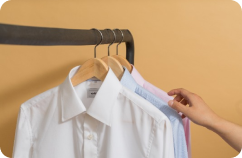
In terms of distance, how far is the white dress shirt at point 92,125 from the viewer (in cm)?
86

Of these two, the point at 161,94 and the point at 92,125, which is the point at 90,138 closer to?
the point at 92,125

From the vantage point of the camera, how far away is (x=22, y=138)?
952mm

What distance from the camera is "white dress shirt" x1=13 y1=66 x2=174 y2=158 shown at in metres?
0.86

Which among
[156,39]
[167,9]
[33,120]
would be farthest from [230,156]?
[33,120]

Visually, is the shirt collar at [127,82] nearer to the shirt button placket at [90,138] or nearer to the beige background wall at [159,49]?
the shirt button placket at [90,138]

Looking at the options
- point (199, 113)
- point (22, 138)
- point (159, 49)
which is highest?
point (159, 49)

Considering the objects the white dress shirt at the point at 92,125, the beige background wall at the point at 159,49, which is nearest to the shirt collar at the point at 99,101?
the white dress shirt at the point at 92,125

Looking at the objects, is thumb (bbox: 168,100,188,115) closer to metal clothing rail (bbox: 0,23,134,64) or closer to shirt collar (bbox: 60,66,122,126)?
shirt collar (bbox: 60,66,122,126)

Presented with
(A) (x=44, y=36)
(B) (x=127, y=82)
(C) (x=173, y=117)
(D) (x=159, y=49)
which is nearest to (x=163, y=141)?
(C) (x=173, y=117)

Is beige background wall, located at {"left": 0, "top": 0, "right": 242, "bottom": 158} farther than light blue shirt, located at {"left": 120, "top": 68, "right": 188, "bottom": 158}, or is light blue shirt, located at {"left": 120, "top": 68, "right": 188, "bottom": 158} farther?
beige background wall, located at {"left": 0, "top": 0, "right": 242, "bottom": 158}

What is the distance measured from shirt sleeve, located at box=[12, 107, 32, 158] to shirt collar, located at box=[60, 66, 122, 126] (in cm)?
12

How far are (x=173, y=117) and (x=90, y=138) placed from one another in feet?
0.83

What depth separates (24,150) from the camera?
0.96 metres

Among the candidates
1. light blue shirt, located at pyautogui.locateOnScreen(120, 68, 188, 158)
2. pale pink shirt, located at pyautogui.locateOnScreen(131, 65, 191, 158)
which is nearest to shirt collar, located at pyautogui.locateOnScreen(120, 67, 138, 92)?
light blue shirt, located at pyautogui.locateOnScreen(120, 68, 188, 158)
